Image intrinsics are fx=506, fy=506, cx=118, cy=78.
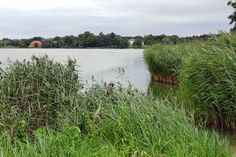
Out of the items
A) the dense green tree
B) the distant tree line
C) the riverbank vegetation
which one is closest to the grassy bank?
the riverbank vegetation

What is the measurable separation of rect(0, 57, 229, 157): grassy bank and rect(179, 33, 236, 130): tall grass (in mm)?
2502

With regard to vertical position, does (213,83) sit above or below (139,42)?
above

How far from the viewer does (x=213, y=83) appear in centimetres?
997

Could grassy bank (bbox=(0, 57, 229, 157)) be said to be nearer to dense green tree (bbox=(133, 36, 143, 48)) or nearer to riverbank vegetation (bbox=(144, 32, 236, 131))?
riverbank vegetation (bbox=(144, 32, 236, 131))

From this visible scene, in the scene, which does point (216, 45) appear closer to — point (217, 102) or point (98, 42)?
point (217, 102)

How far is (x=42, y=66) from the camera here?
8414 mm

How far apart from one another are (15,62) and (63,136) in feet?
9.65

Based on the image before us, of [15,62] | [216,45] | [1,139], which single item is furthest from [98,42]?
[1,139]

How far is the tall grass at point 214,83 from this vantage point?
379 inches

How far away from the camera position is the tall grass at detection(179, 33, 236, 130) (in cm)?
963

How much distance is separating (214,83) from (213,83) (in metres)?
0.03

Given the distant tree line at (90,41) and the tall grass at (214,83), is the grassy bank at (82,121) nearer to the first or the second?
the tall grass at (214,83)

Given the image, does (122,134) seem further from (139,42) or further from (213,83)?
(139,42)

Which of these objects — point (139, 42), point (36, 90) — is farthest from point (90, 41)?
point (36, 90)
